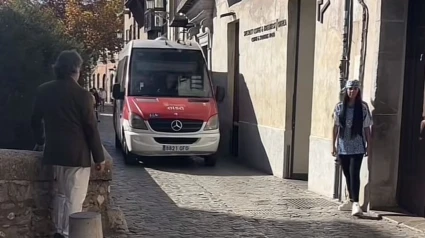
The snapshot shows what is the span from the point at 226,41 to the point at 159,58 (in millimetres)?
2430

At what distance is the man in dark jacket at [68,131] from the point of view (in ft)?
17.8

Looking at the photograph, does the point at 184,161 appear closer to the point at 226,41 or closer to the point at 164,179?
the point at 164,179

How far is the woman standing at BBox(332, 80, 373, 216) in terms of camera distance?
745cm

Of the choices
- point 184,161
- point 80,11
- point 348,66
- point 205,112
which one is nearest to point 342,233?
point 348,66

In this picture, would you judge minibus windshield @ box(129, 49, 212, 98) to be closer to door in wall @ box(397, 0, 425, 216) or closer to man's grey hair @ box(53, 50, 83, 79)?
door in wall @ box(397, 0, 425, 216)

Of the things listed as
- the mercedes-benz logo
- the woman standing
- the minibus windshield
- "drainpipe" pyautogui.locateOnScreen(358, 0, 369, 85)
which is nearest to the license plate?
the mercedes-benz logo

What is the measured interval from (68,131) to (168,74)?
7278 mm

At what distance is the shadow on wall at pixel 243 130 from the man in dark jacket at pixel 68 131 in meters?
6.28

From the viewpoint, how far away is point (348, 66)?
824 cm

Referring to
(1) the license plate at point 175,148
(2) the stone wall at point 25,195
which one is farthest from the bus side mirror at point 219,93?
(2) the stone wall at point 25,195

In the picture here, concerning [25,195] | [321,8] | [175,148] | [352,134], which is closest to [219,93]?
[175,148]

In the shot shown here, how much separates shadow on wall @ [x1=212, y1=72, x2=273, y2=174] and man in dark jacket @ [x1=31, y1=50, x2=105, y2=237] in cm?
628

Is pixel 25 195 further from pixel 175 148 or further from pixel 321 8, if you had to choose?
pixel 175 148

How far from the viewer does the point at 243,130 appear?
1317cm
